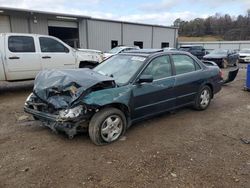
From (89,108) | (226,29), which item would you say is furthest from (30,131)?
(226,29)

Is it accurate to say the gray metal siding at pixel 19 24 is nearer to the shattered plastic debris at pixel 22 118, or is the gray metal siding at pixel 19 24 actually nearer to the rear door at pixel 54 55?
the rear door at pixel 54 55

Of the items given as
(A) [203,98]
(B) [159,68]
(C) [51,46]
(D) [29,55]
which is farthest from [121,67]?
(C) [51,46]

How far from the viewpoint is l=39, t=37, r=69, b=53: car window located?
8.14 metres

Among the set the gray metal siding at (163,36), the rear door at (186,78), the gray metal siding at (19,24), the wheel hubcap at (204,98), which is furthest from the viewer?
the gray metal siding at (163,36)

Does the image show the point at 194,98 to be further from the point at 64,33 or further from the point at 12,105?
the point at 64,33

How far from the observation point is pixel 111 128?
4062 millimetres

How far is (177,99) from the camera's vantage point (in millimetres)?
5246

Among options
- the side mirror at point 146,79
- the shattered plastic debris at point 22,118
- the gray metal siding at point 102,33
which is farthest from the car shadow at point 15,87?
the gray metal siding at point 102,33

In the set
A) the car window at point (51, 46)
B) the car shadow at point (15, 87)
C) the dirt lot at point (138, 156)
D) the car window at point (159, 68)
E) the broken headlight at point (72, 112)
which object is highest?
the car window at point (51, 46)

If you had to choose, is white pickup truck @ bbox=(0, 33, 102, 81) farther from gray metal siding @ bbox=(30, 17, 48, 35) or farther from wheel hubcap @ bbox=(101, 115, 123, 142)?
gray metal siding @ bbox=(30, 17, 48, 35)

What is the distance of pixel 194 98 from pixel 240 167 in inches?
100

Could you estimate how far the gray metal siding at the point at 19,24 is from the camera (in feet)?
53.3

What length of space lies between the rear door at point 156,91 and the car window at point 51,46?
4.87 meters

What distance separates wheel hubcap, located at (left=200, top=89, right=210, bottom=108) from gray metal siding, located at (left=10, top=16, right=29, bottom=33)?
14910 mm
